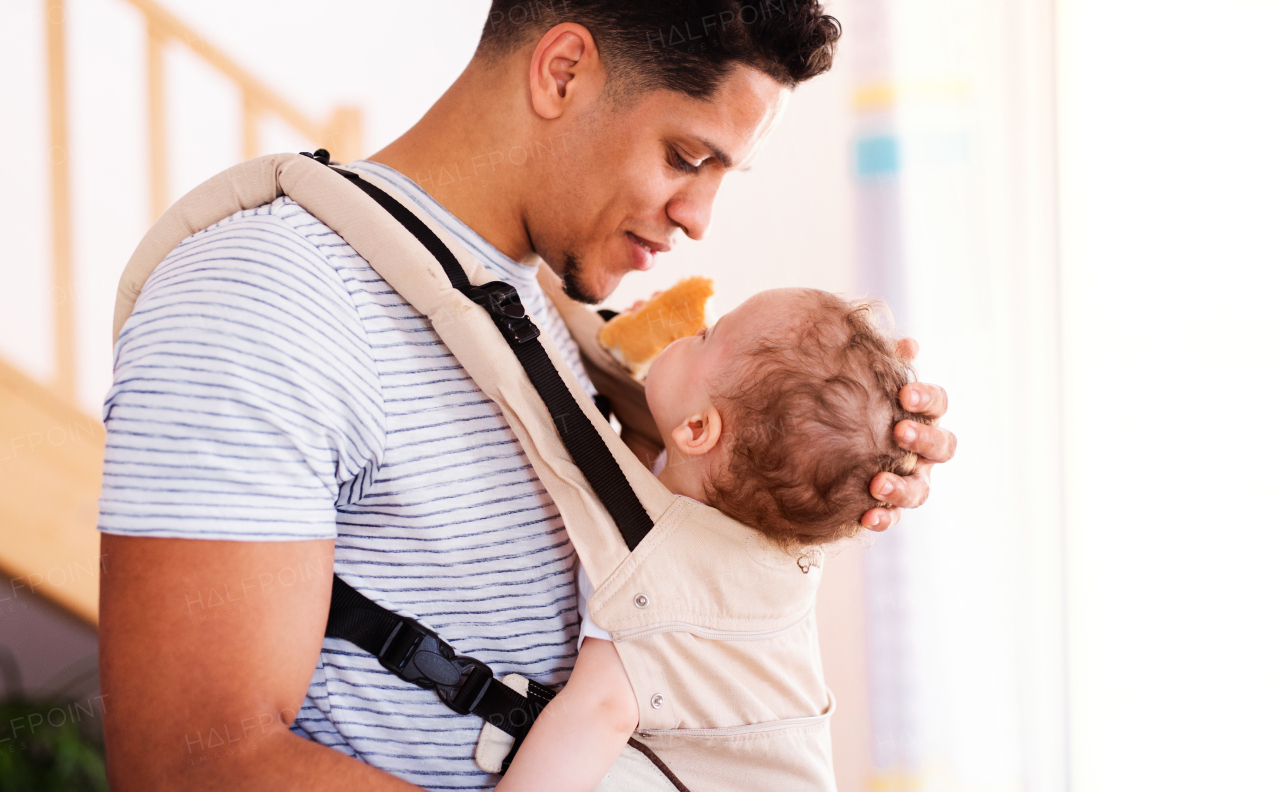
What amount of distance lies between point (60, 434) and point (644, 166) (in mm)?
1940

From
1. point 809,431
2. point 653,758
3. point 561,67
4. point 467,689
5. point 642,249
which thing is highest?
point 561,67

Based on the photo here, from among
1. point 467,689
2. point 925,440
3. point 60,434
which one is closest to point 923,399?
point 925,440

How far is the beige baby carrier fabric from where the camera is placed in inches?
30.7

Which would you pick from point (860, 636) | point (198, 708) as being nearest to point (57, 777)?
point (198, 708)

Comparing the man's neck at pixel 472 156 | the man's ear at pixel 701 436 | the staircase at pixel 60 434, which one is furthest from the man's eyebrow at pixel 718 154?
the staircase at pixel 60 434

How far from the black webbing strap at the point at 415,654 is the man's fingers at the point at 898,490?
1.53 feet

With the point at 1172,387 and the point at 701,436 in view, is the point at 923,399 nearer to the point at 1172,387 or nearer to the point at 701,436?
the point at 701,436

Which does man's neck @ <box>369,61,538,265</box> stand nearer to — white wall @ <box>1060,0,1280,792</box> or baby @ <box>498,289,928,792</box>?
baby @ <box>498,289,928,792</box>

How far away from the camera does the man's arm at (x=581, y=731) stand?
77 centimetres

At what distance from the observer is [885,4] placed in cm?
220

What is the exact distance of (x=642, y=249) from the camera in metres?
1.16

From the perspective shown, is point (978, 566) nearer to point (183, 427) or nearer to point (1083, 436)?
point (1083, 436)

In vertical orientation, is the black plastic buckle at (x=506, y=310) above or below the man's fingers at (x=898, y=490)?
above

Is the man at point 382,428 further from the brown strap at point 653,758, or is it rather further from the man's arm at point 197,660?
the brown strap at point 653,758
